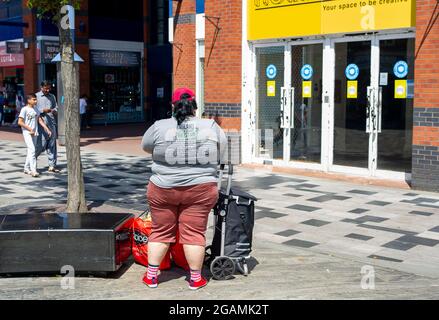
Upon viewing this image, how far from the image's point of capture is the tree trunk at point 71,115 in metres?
7.34

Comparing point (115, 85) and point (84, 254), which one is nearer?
point (84, 254)

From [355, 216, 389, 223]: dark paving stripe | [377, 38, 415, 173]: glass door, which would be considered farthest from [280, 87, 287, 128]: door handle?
[355, 216, 389, 223]: dark paving stripe

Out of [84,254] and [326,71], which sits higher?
[326,71]

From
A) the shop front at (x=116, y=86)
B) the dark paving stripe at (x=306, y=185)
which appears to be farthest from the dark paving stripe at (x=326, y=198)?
the shop front at (x=116, y=86)

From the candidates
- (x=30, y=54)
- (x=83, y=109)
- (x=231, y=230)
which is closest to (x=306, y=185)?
(x=231, y=230)

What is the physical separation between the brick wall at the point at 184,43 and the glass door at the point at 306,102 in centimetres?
383

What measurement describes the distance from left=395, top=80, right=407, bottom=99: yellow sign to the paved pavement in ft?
5.71

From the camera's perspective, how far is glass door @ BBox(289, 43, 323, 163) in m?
11.9

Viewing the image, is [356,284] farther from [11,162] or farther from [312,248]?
[11,162]

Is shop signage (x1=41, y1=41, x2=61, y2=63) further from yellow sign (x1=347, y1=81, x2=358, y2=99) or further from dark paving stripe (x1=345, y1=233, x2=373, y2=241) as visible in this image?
dark paving stripe (x1=345, y1=233, x2=373, y2=241)
